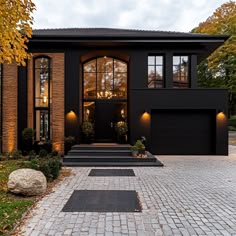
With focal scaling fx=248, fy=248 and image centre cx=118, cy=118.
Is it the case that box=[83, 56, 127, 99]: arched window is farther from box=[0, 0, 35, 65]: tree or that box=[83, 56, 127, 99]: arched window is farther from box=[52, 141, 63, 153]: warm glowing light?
box=[0, 0, 35, 65]: tree

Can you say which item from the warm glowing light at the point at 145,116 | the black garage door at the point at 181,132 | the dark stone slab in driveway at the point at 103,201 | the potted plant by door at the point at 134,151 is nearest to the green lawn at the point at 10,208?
the dark stone slab in driveway at the point at 103,201

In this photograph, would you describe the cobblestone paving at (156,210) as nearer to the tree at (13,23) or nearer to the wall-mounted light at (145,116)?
the tree at (13,23)

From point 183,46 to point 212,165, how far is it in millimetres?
6785

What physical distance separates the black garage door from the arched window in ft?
8.23

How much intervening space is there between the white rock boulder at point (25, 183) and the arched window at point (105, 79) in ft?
28.8

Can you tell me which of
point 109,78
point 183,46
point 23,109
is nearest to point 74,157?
point 23,109

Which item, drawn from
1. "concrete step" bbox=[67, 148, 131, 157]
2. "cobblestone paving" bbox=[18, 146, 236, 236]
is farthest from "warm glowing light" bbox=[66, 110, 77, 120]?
"cobblestone paving" bbox=[18, 146, 236, 236]

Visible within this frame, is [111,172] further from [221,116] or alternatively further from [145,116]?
[221,116]

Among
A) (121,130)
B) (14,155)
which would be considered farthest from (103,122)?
(14,155)

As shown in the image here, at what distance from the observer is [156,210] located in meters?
4.90

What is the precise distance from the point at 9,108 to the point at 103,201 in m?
9.49

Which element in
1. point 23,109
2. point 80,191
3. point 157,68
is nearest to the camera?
point 80,191

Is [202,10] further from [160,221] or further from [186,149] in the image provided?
[160,221]

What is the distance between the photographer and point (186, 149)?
13.7m
